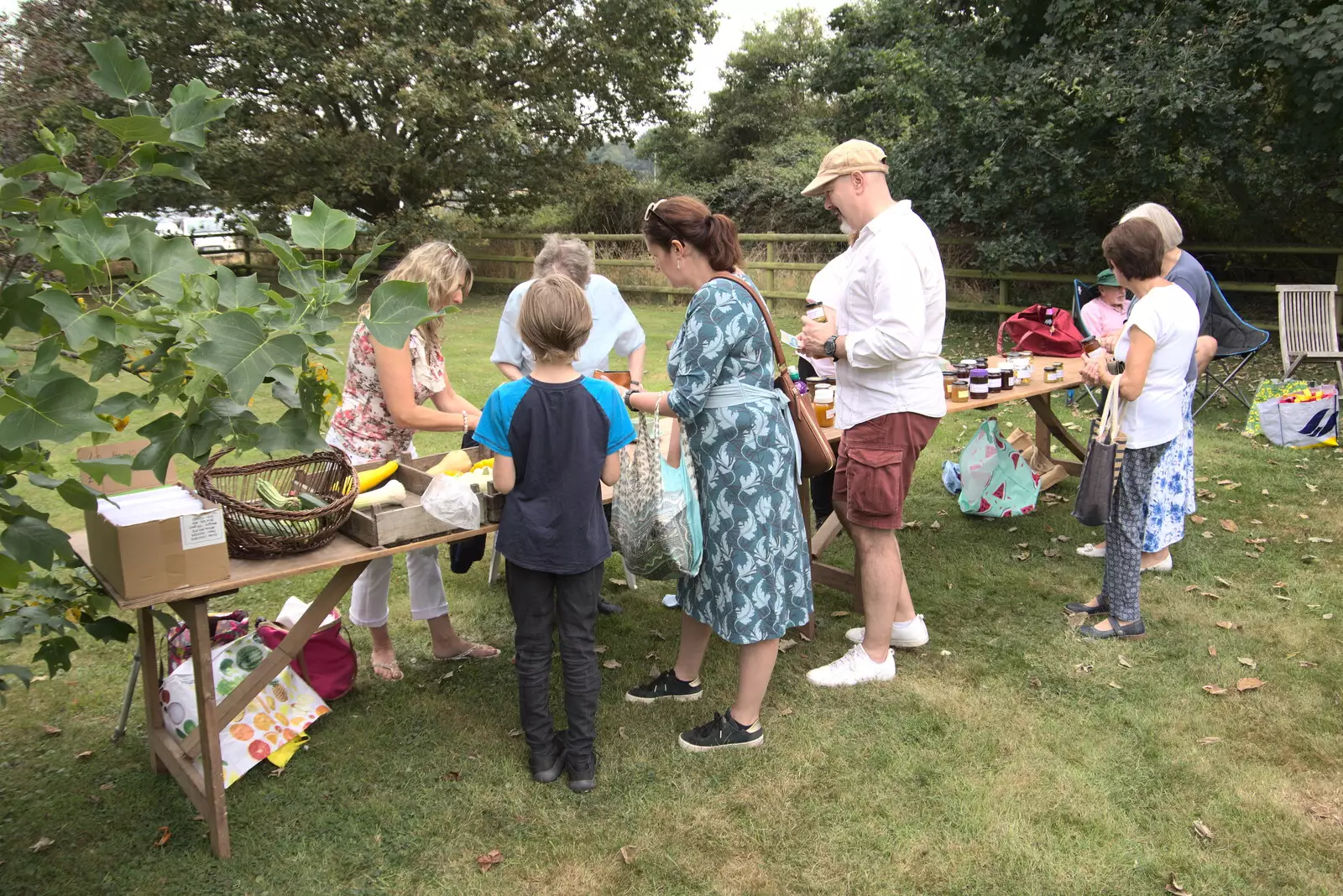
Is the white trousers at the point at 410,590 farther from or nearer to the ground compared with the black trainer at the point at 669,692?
farther from the ground

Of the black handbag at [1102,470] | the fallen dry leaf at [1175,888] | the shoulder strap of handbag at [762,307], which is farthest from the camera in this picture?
the black handbag at [1102,470]

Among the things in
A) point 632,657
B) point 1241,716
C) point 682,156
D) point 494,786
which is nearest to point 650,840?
point 494,786

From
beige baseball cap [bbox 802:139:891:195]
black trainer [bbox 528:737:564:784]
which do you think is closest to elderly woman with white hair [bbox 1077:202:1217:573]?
beige baseball cap [bbox 802:139:891:195]

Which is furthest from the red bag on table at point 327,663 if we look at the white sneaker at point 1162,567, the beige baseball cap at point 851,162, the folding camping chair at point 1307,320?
the folding camping chair at point 1307,320

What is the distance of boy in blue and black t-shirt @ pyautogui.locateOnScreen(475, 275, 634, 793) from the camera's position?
9.64 feet

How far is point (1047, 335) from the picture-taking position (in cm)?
603

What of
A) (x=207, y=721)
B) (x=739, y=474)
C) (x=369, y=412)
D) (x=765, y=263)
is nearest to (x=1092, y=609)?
(x=739, y=474)

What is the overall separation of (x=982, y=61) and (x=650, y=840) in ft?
38.4

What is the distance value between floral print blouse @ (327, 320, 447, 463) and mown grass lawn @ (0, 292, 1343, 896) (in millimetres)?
1003

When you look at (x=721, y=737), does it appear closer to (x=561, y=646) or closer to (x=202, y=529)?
(x=561, y=646)

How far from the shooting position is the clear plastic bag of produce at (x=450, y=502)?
3084mm

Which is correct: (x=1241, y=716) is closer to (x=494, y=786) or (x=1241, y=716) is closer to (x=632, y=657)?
(x=632, y=657)

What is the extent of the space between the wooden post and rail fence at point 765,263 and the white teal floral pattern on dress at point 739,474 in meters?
4.42

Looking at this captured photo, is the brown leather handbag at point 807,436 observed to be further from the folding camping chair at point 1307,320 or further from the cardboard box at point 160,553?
the folding camping chair at point 1307,320
